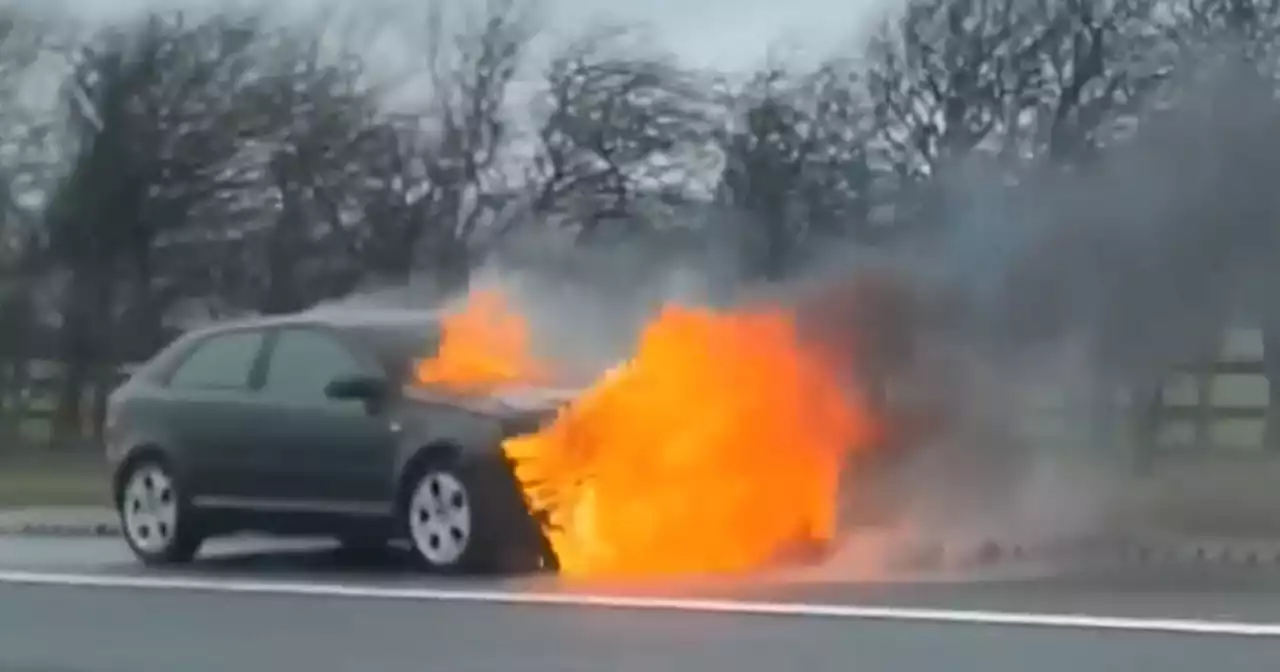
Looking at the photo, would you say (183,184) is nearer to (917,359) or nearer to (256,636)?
(917,359)

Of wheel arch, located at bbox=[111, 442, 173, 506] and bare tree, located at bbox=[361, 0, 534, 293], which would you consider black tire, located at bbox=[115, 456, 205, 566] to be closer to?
wheel arch, located at bbox=[111, 442, 173, 506]

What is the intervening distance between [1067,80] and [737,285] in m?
13.9

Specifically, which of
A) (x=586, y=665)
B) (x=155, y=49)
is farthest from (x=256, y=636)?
(x=155, y=49)

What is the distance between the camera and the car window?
1595 cm

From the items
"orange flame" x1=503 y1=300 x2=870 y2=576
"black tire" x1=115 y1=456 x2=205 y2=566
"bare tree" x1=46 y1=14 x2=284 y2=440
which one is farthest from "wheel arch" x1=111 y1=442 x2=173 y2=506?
"bare tree" x1=46 y1=14 x2=284 y2=440

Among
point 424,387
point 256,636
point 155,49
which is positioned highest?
point 155,49

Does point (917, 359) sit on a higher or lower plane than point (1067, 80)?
lower

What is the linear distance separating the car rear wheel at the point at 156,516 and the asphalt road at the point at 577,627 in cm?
64

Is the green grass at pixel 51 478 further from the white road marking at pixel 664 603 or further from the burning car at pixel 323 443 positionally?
the white road marking at pixel 664 603

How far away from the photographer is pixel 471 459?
14484mm

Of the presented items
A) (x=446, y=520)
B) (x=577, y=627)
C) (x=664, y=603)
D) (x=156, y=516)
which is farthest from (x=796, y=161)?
(x=577, y=627)

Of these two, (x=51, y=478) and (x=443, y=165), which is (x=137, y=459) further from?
(x=443, y=165)

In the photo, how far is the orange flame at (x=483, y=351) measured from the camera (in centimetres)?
1518

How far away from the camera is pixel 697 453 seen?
1503 centimetres
